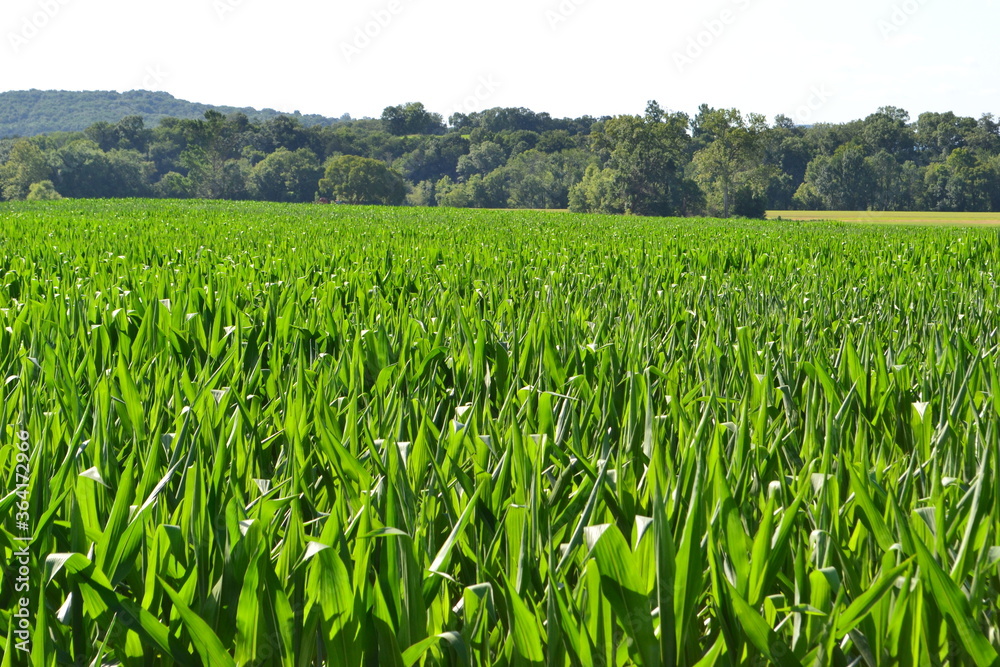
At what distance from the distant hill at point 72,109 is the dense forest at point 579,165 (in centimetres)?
696

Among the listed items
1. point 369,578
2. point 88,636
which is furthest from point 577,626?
point 88,636

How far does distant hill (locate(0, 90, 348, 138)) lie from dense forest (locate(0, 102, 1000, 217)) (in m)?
6.96

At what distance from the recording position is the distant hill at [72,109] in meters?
130

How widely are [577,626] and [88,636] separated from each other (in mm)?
699

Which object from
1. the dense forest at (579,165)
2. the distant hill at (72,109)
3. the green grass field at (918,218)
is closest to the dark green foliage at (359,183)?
the dense forest at (579,165)

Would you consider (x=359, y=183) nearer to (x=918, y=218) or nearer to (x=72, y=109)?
(x=918, y=218)

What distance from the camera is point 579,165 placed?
104 m

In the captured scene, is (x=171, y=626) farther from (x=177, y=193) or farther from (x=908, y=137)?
(x=908, y=137)

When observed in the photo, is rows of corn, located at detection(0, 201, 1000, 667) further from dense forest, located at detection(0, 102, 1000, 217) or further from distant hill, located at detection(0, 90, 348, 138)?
distant hill, located at detection(0, 90, 348, 138)

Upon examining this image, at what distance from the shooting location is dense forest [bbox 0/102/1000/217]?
72000 mm

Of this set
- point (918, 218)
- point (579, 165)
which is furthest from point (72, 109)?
point (918, 218)

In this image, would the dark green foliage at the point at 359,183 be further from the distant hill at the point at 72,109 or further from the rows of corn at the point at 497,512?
the rows of corn at the point at 497,512

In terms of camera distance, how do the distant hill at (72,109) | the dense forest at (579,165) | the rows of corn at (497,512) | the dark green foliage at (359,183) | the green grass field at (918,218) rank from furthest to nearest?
the distant hill at (72,109) → the dark green foliage at (359,183) → the dense forest at (579,165) → the green grass field at (918,218) → the rows of corn at (497,512)

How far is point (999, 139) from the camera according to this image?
9612 cm
